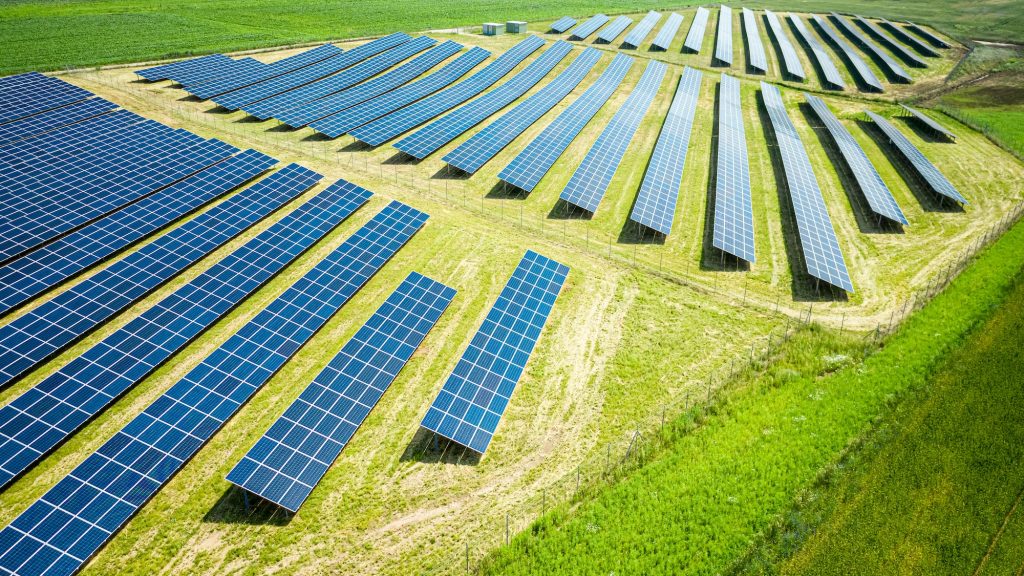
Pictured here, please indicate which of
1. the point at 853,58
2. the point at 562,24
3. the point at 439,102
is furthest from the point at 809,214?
the point at 562,24

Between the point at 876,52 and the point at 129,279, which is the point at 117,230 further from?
the point at 876,52

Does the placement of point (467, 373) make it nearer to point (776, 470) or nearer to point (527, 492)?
point (527, 492)

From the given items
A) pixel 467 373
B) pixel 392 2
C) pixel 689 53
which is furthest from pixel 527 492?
pixel 392 2

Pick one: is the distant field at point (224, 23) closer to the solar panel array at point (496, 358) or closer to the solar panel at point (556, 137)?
the solar panel at point (556, 137)

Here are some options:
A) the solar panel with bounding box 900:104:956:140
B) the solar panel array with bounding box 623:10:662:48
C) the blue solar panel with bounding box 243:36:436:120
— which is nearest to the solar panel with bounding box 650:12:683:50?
the solar panel array with bounding box 623:10:662:48

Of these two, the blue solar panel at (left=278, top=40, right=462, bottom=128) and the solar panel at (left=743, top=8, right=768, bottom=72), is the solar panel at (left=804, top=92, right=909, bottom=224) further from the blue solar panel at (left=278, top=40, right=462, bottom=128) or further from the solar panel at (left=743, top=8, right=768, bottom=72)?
the blue solar panel at (left=278, top=40, right=462, bottom=128)

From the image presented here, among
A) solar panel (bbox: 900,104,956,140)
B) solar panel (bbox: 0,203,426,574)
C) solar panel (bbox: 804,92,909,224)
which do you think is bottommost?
Answer: solar panel (bbox: 0,203,426,574)
